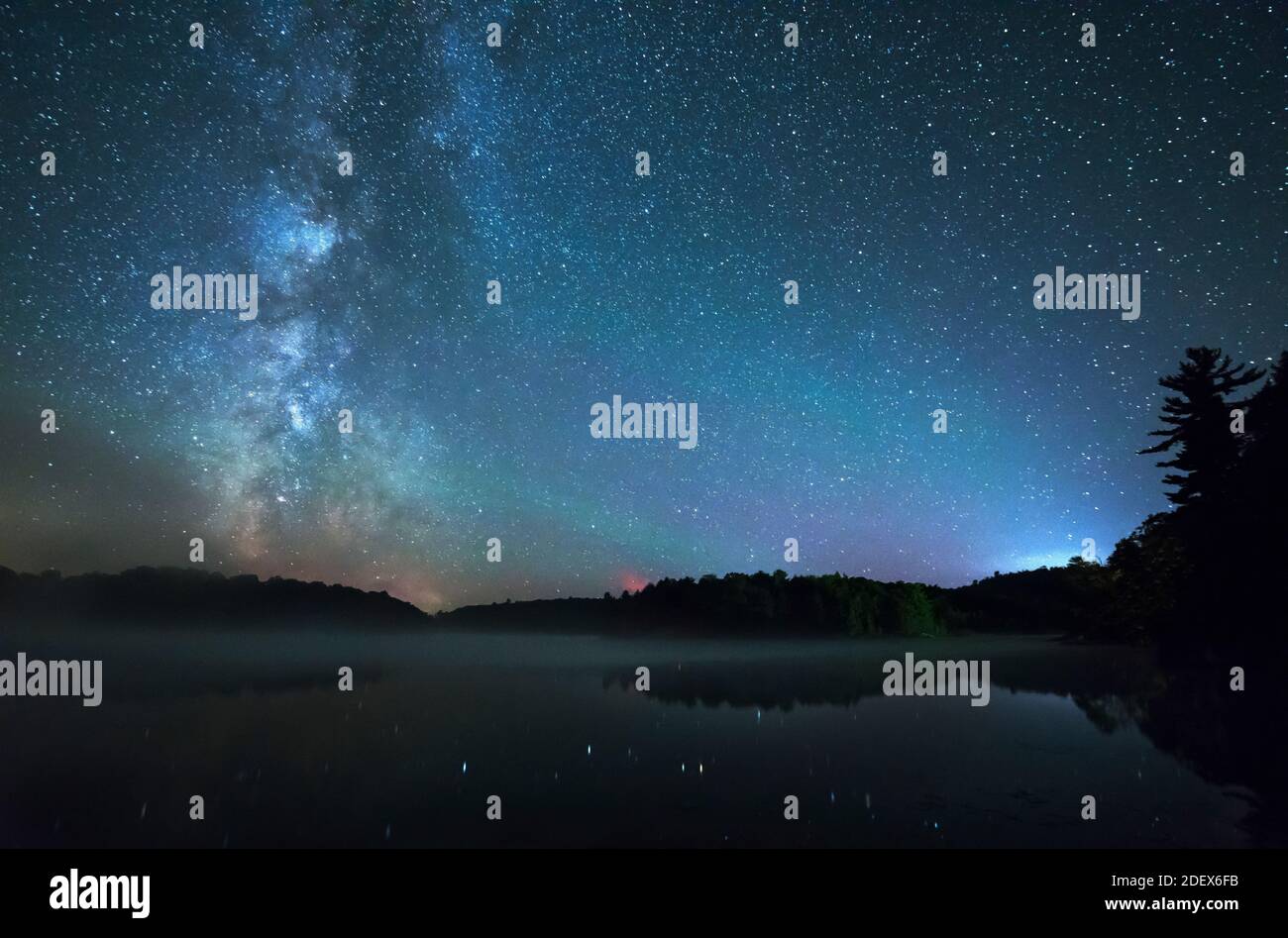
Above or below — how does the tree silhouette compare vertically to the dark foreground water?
above

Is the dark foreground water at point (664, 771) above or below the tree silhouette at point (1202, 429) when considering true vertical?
below

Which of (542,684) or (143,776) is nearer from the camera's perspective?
(143,776)

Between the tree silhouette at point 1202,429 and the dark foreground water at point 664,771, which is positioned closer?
the dark foreground water at point 664,771

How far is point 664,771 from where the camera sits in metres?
21.1

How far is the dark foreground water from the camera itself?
15172 mm

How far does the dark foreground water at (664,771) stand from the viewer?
49.8 feet

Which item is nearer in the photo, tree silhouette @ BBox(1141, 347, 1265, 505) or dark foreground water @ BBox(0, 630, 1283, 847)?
dark foreground water @ BBox(0, 630, 1283, 847)

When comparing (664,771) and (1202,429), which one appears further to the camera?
(1202,429)

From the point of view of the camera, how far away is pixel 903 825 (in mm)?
15047
